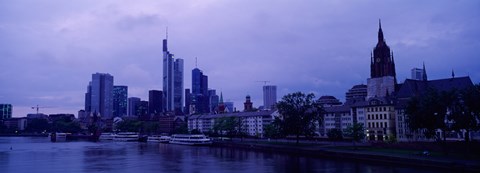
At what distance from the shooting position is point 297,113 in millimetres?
131250

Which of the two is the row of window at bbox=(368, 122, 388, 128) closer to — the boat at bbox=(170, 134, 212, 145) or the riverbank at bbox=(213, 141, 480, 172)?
the riverbank at bbox=(213, 141, 480, 172)

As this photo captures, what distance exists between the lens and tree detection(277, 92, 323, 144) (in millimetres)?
130250

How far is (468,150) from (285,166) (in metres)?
34.7

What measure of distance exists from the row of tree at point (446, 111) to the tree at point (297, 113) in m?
44.9

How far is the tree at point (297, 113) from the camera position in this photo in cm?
13025

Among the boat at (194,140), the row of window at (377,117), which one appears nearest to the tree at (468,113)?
the row of window at (377,117)

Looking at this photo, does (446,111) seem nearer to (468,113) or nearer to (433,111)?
(433,111)

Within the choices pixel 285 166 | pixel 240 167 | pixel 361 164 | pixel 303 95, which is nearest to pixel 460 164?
pixel 361 164

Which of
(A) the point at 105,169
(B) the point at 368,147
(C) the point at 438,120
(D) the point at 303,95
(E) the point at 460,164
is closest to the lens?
(E) the point at 460,164

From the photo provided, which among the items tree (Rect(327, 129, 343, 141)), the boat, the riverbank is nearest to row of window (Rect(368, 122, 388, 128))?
Result: tree (Rect(327, 129, 343, 141))

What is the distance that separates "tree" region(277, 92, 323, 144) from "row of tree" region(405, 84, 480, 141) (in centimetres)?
4490

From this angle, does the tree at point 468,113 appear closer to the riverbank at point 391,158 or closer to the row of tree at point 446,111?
the row of tree at point 446,111

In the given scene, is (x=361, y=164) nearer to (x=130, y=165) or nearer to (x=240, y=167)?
(x=240, y=167)

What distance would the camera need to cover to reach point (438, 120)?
3260 inches
